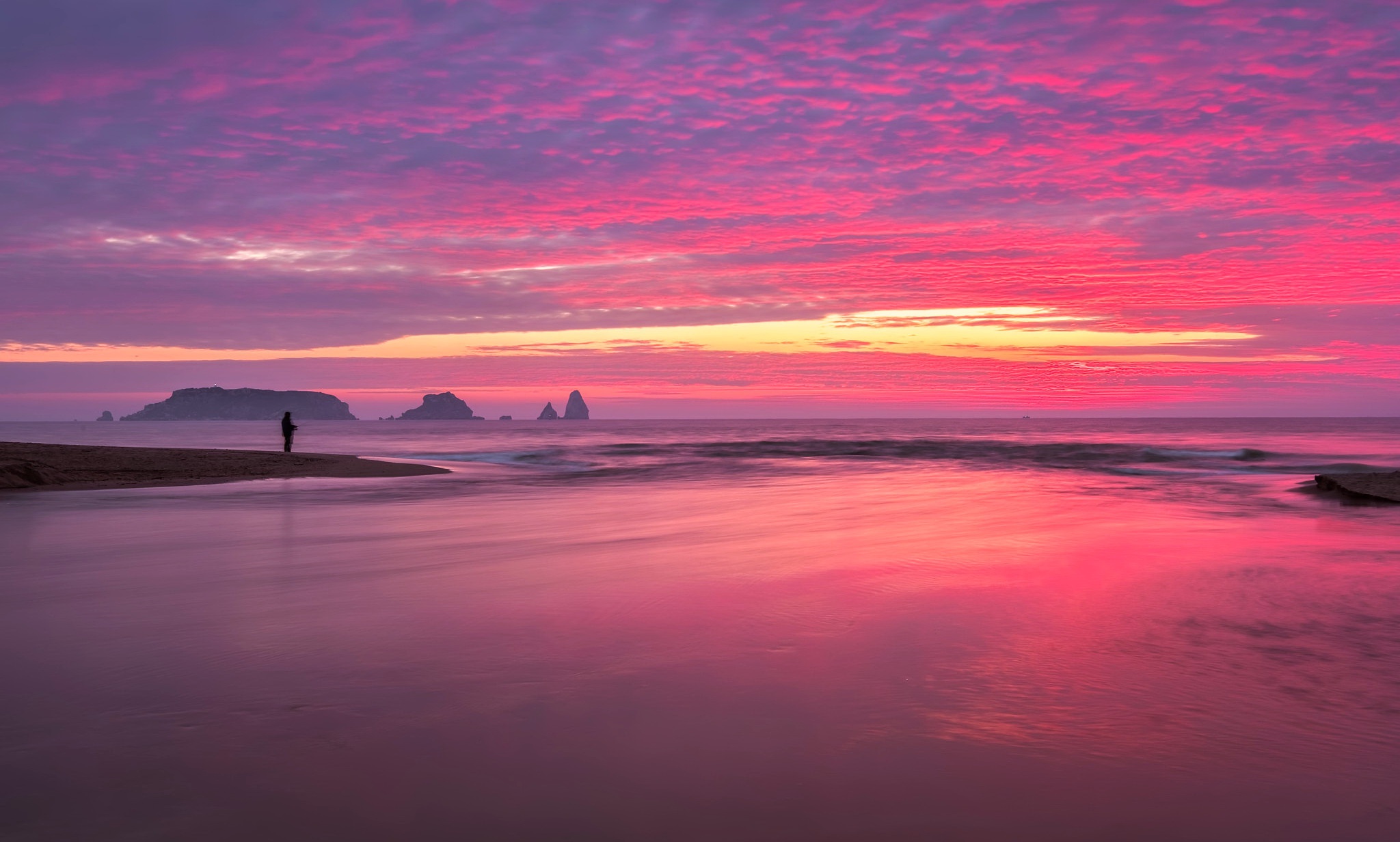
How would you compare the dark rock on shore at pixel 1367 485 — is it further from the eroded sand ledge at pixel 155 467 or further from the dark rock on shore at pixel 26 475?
the dark rock on shore at pixel 26 475

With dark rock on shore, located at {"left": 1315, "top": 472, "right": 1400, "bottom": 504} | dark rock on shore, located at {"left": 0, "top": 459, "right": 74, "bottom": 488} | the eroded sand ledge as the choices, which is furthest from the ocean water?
the eroded sand ledge

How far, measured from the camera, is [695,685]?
5789 millimetres

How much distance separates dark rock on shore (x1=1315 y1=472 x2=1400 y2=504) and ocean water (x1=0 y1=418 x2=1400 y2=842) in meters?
5.85

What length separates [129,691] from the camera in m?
5.42

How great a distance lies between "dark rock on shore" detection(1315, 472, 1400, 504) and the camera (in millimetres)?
18250

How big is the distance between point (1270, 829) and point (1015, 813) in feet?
3.33

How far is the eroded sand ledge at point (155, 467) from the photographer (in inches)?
829

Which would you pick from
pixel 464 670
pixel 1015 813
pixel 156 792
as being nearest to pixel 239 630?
pixel 464 670

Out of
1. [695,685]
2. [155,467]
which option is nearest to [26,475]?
[155,467]

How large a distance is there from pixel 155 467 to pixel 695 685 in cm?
2482

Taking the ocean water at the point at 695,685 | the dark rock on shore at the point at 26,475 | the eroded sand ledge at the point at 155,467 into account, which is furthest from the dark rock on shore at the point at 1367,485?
the dark rock on shore at the point at 26,475

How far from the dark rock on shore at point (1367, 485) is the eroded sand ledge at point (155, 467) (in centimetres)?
2412

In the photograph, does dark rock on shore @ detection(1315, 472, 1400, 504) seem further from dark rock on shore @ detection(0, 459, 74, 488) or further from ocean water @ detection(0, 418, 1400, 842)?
dark rock on shore @ detection(0, 459, 74, 488)

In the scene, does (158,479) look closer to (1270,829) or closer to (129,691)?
(129,691)
